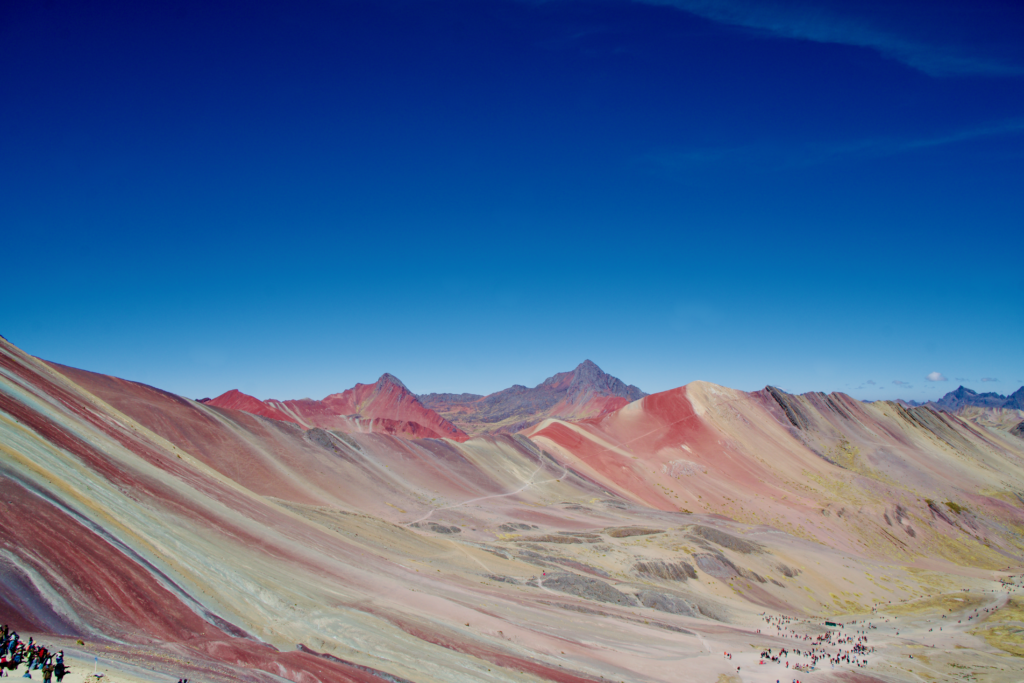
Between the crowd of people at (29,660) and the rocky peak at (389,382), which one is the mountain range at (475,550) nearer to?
the crowd of people at (29,660)

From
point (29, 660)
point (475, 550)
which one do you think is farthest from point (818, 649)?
point (29, 660)

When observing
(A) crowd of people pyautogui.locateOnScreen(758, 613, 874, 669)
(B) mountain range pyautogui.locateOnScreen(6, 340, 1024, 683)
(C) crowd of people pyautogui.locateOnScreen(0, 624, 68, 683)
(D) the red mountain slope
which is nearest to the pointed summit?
(D) the red mountain slope

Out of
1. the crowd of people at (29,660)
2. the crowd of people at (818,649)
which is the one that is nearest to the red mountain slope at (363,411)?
the crowd of people at (818,649)

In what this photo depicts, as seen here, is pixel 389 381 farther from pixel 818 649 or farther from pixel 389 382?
pixel 818 649

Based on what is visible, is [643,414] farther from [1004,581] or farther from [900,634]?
[900,634]

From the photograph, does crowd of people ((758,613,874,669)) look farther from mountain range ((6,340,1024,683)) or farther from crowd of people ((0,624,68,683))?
crowd of people ((0,624,68,683))
